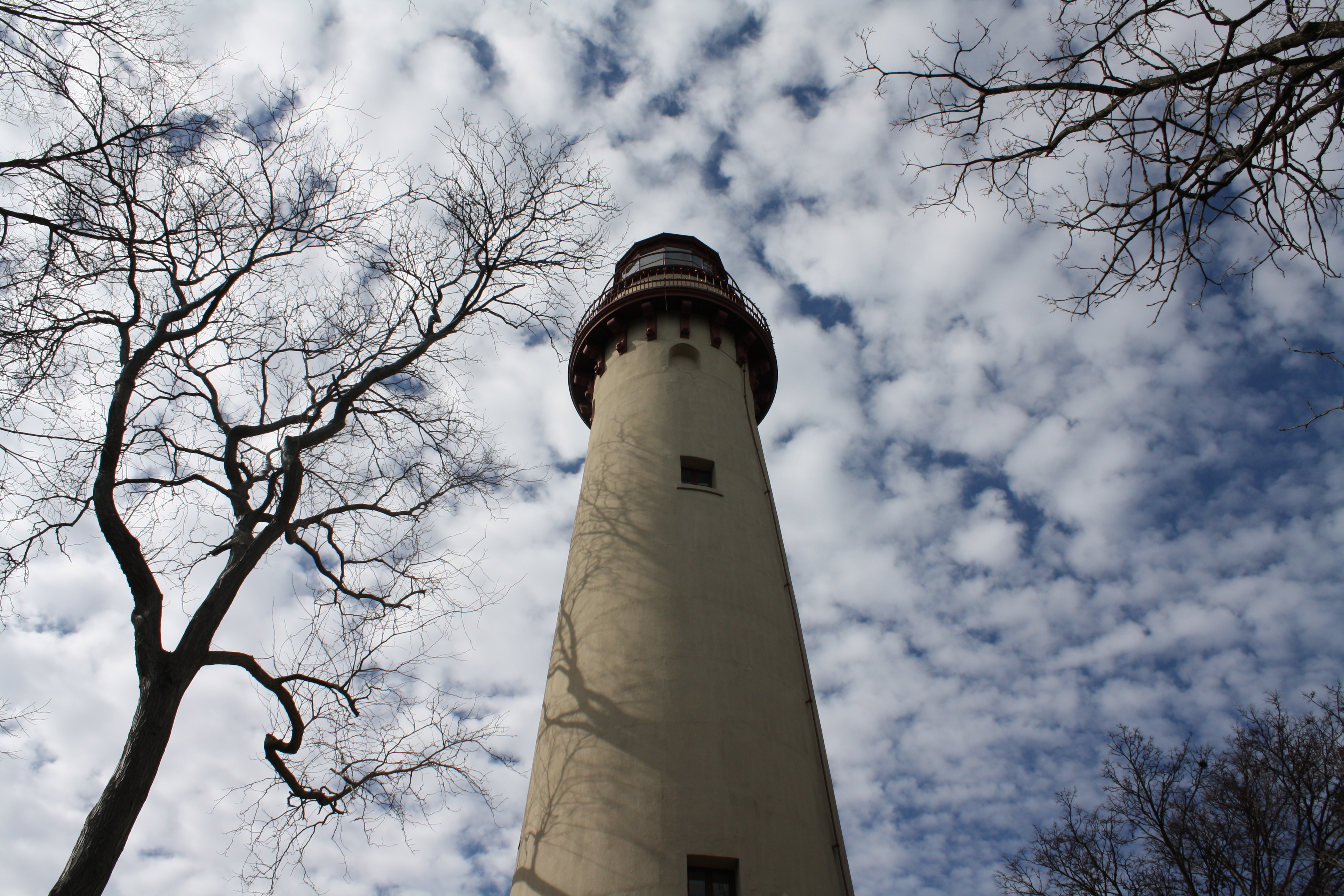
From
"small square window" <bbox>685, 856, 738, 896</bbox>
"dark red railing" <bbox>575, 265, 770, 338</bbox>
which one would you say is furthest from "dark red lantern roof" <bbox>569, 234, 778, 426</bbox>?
"small square window" <bbox>685, 856, 738, 896</bbox>

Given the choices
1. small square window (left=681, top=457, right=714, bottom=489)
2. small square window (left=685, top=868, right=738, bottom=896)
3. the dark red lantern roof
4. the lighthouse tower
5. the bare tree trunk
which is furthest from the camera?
the dark red lantern roof

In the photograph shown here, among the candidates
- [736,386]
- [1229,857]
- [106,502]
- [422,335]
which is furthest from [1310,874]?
[106,502]

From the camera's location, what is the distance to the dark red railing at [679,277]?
17562mm

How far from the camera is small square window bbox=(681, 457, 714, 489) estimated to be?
44.7ft

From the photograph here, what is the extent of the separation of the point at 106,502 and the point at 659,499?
7.36 m

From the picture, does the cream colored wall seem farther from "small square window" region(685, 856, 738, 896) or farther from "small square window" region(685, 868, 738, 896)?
"small square window" region(685, 868, 738, 896)

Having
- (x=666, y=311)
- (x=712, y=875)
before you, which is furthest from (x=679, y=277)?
(x=712, y=875)

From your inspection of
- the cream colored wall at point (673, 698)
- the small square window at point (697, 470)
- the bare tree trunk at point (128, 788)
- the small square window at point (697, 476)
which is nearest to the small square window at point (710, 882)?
the cream colored wall at point (673, 698)

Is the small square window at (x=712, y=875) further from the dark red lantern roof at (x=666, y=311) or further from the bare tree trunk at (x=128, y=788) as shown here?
the dark red lantern roof at (x=666, y=311)

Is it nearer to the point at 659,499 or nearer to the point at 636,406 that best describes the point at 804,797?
the point at 659,499

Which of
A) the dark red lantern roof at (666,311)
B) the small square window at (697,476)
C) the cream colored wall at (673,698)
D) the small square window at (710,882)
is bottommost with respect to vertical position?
the small square window at (710,882)

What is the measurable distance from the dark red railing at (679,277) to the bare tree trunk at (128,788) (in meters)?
11.8

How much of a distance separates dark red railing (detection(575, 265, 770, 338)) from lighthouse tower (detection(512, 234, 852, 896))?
7.11ft

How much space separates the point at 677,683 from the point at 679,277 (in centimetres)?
1020
